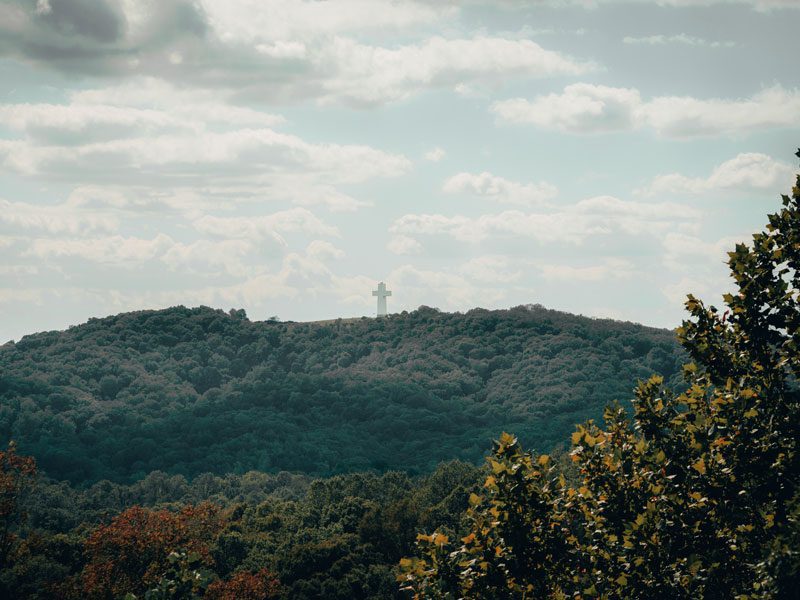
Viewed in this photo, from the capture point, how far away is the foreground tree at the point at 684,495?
2197 cm

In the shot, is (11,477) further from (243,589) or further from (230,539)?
(230,539)

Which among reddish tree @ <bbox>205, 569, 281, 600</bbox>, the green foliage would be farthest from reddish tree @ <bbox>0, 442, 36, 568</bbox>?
reddish tree @ <bbox>205, 569, 281, 600</bbox>

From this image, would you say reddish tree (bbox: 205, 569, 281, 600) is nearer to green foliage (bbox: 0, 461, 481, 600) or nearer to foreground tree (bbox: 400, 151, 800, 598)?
green foliage (bbox: 0, 461, 481, 600)

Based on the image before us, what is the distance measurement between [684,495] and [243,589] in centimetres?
4550

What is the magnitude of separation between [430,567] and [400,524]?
241 ft

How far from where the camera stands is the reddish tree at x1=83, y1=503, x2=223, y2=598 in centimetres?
6003

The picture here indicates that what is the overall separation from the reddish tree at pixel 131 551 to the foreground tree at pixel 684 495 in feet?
131

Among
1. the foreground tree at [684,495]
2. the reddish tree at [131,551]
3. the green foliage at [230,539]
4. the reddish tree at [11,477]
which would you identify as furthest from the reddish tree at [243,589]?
the foreground tree at [684,495]

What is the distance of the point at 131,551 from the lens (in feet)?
203

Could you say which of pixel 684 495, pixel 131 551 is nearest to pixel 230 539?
pixel 131 551

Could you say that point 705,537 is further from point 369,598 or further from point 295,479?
point 295,479

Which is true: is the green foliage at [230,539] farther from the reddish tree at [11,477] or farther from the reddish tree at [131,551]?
the reddish tree at [11,477]

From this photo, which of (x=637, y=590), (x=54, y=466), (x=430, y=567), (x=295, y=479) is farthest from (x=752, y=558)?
(x=54, y=466)

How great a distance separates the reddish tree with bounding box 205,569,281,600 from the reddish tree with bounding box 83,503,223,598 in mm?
Result: 2018
